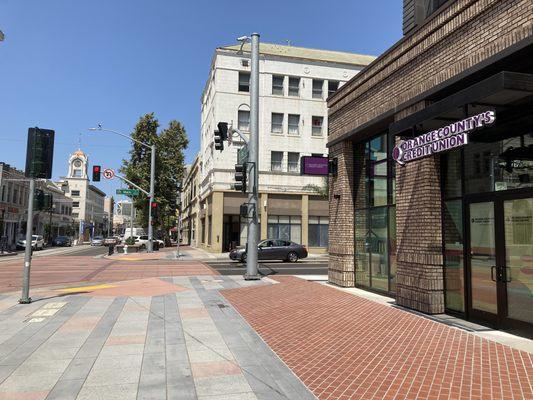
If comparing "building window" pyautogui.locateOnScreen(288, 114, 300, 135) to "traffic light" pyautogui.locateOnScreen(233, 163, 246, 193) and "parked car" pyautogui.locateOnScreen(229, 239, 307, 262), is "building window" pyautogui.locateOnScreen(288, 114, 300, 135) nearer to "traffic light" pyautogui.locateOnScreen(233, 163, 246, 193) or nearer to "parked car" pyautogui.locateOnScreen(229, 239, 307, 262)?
"parked car" pyautogui.locateOnScreen(229, 239, 307, 262)

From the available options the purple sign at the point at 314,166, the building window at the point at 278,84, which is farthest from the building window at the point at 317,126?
the purple sign at the point at 314,166

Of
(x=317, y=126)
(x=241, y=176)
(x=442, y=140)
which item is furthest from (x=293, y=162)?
(x=442, y=140)

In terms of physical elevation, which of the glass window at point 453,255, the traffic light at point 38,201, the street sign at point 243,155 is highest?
the street sign at point 243,155

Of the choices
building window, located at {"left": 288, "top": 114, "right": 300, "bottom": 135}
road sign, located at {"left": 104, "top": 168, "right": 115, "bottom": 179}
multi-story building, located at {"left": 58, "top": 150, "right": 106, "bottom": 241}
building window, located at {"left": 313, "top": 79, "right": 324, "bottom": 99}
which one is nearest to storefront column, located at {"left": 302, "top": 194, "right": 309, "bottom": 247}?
building window, located at {"left": 288, "top": 114, "right": 300, "bottom": 135}

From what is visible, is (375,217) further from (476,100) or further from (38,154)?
(38,154)

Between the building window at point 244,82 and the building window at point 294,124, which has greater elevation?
the building window at point 244,82

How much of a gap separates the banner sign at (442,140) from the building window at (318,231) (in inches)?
1139

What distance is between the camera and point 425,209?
971cm

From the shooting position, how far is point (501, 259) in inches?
315

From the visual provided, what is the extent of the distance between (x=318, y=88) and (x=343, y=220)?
91.8ft

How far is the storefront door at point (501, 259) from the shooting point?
7.59m

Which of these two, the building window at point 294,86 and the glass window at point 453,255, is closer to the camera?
the glass window at point 453,255

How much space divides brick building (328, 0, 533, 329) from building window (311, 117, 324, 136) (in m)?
26.1

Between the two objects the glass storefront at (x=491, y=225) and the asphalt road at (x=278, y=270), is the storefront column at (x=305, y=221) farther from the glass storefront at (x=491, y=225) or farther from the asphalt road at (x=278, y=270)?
the glass storefront at (x=491, y=225)
